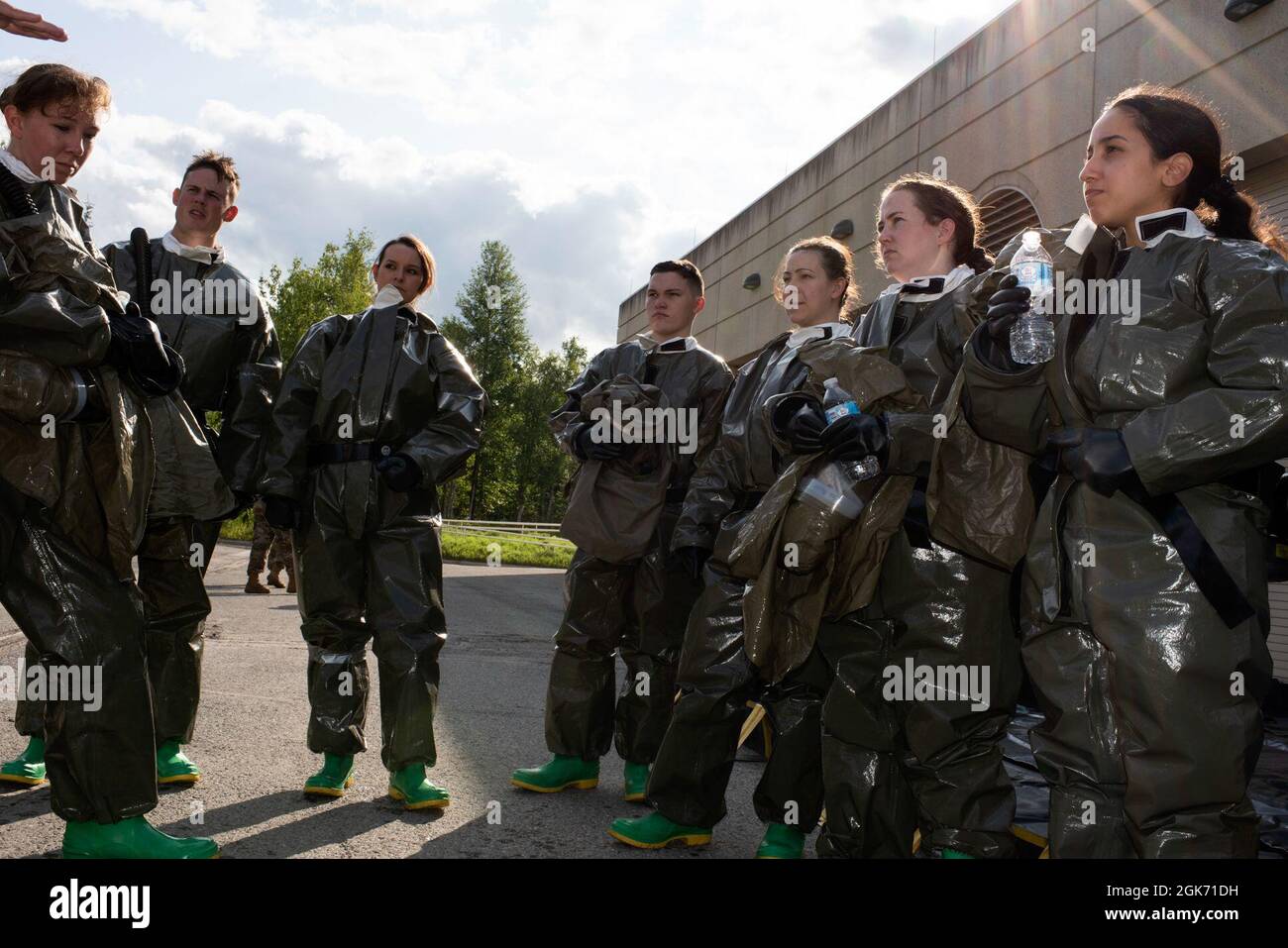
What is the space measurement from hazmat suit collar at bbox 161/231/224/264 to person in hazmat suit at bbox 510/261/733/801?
160 cm

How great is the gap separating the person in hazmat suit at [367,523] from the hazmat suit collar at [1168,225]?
7.79ft

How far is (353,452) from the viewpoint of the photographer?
374 cm

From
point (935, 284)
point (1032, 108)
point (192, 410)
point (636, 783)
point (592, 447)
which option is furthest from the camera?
point (1032, 108)

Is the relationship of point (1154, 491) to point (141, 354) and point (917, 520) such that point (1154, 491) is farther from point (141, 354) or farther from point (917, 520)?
point (141, 354)

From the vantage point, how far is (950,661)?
9.11 ft

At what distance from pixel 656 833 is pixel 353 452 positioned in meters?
1.75

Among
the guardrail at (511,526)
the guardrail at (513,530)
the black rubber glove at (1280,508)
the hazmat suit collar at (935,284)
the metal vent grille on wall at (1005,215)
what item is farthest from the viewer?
the guardrail at (511,526)

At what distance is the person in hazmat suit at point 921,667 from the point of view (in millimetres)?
2742

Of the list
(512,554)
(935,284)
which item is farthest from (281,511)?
(512,554)

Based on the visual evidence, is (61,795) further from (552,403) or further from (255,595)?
(552,403)

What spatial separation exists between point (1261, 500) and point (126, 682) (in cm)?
285

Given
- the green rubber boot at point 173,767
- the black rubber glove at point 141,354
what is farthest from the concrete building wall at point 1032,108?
the green rubber boot at point 173,767

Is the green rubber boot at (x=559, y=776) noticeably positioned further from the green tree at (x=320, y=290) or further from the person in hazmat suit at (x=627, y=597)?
the green tree at (x=320, y=290)

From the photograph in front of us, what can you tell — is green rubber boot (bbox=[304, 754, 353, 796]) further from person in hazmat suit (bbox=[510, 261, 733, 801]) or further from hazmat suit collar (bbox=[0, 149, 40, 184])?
Result: hazmat suit collar (bbox=[0, 149, 40, 184])
